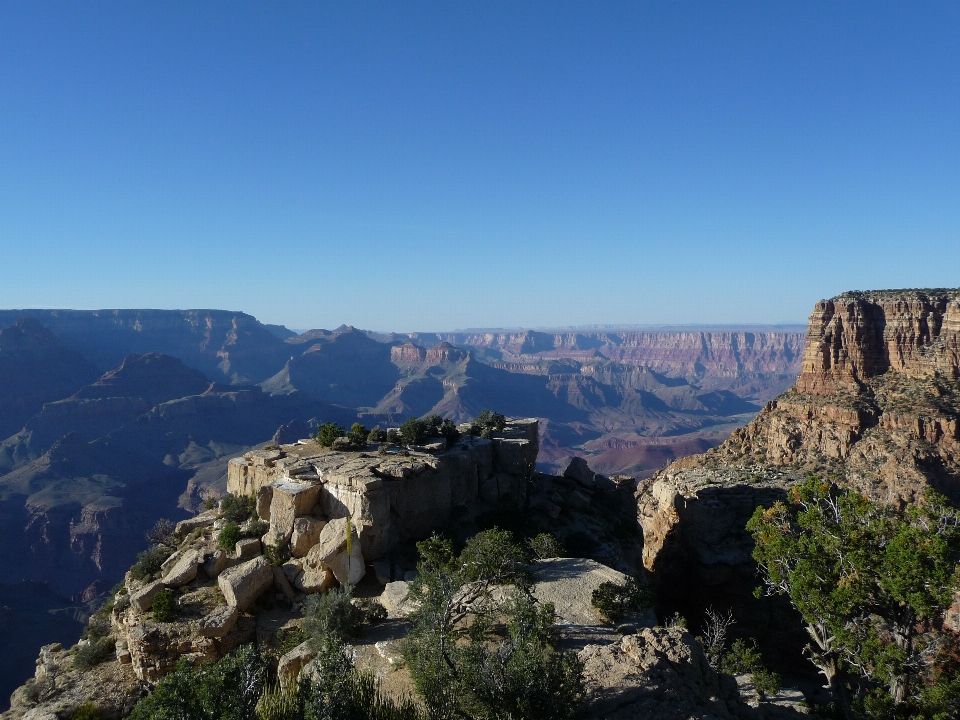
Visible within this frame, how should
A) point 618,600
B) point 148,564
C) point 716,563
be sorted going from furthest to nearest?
point 716,563 < point 148,564 < point 618,600

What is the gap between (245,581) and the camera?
18203mm

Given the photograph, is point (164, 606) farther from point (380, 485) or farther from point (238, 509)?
point (380, 485)

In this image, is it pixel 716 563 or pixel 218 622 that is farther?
pixel 716 563

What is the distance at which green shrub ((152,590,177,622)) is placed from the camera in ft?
55.4

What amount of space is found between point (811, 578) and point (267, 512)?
19.3 meters

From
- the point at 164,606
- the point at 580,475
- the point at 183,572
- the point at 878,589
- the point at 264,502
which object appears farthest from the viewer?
the point at 580,475

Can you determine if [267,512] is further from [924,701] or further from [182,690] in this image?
[924,701]

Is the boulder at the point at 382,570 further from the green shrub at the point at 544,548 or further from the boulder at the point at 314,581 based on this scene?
the green shrub at the point at 544,548

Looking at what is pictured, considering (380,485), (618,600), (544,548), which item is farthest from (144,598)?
(618,600)

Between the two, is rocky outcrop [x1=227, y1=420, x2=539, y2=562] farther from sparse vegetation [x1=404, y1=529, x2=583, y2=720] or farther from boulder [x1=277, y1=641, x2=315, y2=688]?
sparse vegetation [x1=404, y1=529, x2=583, y2=720]

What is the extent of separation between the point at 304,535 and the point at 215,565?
3219mm

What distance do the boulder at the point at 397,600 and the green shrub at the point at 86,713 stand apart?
7.92m

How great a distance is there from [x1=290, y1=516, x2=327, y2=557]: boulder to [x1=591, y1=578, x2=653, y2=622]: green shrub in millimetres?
10450

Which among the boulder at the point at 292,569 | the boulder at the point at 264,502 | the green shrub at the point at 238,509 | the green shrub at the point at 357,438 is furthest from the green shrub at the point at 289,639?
the green shrub at the point at 357,438
